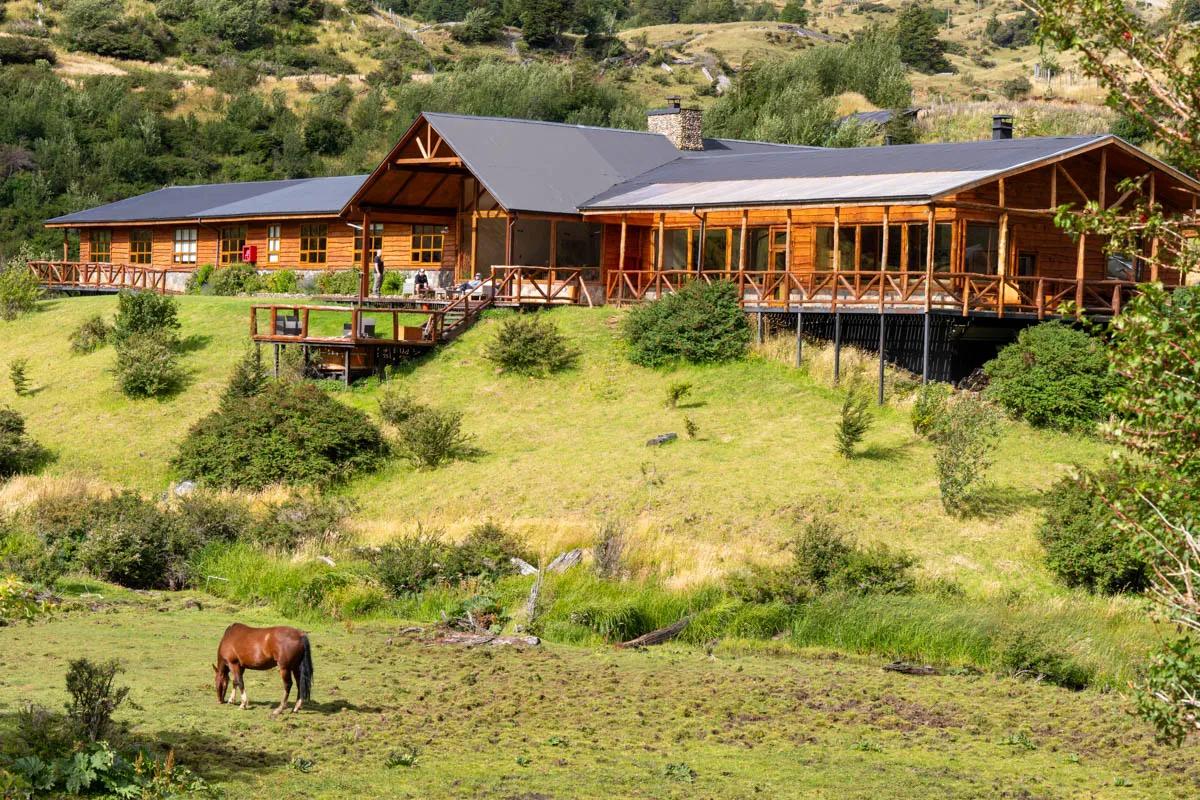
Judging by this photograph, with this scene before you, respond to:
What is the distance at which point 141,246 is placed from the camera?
53.7 meters

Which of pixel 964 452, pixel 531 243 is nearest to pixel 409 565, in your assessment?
pixel 964 452

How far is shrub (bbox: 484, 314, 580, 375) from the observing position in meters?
33.8

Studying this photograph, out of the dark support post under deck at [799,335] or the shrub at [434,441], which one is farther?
the dark support post under deck at [799,335]

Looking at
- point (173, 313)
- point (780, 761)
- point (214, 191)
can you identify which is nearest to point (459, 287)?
point (173, 313)

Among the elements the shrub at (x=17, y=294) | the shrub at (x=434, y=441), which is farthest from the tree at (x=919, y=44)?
the shrub at (x=434, y=441)

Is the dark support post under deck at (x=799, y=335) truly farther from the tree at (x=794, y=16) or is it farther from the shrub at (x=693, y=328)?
the tree at (x=794, y=16)

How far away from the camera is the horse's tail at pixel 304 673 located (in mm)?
15148

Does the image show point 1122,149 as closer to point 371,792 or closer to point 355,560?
point 355,560

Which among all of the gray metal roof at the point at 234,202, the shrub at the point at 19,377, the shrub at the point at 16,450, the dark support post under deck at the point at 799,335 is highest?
the gray metal roof at the point at 234,202

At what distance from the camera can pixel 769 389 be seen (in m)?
31.2

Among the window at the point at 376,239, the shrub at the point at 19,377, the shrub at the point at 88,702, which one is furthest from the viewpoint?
the window at the point at 376,239

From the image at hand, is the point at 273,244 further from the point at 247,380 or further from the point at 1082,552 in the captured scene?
the point at 1082,552

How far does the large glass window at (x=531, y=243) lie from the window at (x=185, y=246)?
607 inches

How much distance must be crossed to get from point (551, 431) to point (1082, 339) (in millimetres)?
9855
